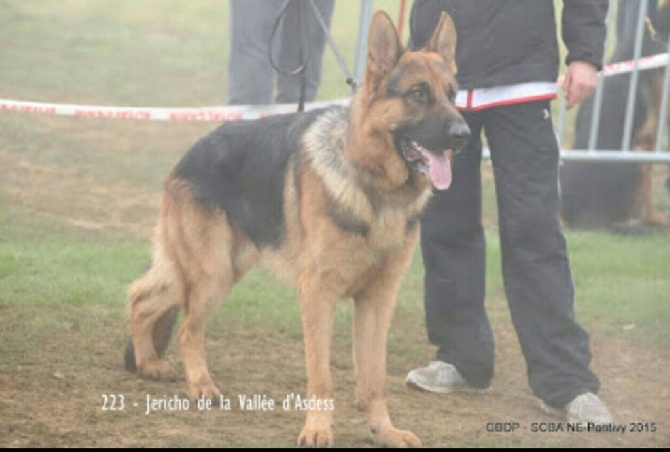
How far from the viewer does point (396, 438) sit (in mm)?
4992

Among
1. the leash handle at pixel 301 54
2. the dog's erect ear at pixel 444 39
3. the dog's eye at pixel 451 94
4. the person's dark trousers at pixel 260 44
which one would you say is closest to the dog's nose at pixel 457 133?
the dog's eye at pixel 451 94

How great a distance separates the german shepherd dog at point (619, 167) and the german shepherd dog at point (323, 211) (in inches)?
176

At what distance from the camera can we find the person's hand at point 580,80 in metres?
5.43

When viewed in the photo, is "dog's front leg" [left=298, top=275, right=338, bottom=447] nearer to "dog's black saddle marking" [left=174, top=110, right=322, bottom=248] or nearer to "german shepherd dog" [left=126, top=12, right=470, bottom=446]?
"german shepherd dog" [left=126, top=12, right=470, bottom=446]

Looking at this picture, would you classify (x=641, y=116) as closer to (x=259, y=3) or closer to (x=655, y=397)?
(x=259, y=3)

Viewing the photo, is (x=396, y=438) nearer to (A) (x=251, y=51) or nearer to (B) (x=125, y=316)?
(B) (x=125, y=316)

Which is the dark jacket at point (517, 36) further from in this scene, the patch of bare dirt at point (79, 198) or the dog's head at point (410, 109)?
the patch of bare dirt at point (79, 198)

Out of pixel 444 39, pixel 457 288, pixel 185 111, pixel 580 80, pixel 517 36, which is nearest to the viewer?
pixel 444 39

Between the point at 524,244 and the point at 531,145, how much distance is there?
429 millimetres

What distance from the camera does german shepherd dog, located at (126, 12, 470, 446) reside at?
16.3ft

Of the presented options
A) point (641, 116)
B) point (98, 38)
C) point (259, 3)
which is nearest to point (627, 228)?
point (641, 116)

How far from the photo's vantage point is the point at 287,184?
545cm

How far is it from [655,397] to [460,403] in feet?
3.11

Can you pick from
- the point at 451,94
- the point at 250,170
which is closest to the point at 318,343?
the point at 250,170
